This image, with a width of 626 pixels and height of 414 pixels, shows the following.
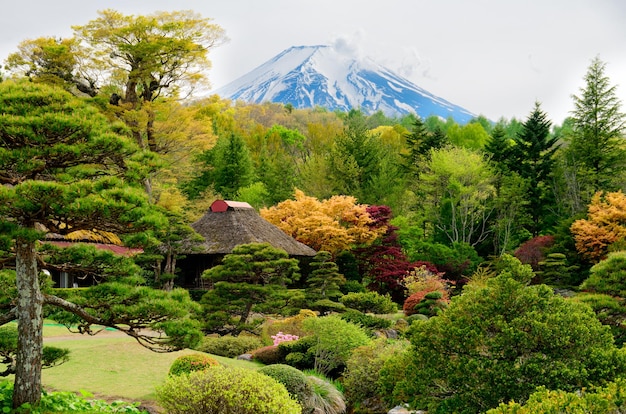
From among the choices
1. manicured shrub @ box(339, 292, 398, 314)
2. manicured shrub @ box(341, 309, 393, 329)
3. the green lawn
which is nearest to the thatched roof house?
manicured shrub @ box(339, 292, 398, 314)

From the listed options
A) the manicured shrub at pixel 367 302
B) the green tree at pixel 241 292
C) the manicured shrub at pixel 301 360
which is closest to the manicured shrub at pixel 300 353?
→ the manicured shrub at pixel 301 360

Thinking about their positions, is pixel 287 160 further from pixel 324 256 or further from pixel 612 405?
pixel 612 405

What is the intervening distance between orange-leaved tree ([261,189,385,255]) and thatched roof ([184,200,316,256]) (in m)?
0.93

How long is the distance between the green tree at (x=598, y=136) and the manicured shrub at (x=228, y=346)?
2320 cm

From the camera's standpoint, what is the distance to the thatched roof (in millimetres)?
24766

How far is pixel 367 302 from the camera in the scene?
1966 cm

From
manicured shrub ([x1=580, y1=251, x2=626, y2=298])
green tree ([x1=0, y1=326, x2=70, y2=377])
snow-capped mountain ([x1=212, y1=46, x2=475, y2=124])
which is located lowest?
green tree ([x1=0, y1=326, x2=70, y2=377])

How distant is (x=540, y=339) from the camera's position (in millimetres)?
7383

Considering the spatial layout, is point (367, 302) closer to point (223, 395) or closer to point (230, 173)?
point (223, 395)

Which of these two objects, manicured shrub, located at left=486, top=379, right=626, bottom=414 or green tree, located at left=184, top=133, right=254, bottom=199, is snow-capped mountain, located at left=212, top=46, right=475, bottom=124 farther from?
manicured shrub, located at left=486, top=379, right=626, bottom=414

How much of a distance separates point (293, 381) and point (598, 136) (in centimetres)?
2887

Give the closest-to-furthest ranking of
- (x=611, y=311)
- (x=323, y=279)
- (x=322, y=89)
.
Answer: (x=611, y=311), (x=323, y=279), (x=322, y=89)

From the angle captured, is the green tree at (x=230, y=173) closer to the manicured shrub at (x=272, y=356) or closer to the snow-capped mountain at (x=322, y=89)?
the manicured shrub at (x=272, y=356)

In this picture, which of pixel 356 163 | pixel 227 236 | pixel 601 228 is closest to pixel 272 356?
pixel 227 236
